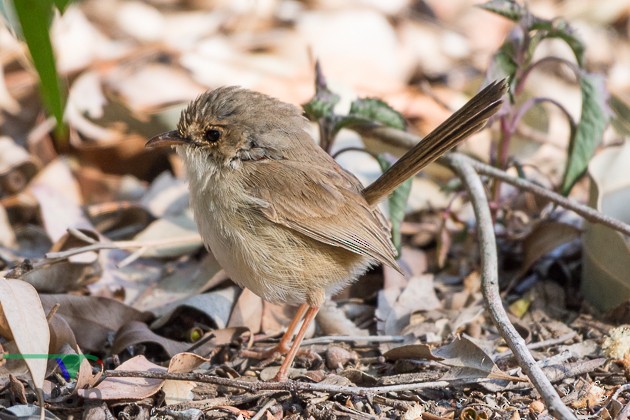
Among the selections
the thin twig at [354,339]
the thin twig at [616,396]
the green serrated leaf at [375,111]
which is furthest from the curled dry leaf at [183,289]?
the thin twig at [616,396]

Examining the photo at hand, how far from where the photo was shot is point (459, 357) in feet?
11.5

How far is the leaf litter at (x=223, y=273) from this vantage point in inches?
133

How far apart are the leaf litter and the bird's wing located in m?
0.44

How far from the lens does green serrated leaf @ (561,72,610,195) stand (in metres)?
4.11

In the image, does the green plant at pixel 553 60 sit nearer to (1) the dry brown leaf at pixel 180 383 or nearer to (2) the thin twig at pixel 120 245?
(2) the thin twig at pixel 120 245

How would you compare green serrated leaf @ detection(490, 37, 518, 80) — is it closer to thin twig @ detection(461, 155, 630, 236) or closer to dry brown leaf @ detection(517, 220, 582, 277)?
thin twig @ detection(461, 155, 630, 236)

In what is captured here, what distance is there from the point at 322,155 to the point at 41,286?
1.58 m

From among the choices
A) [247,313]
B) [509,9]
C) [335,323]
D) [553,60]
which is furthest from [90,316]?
[553,60]

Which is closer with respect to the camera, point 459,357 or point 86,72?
point 459,357

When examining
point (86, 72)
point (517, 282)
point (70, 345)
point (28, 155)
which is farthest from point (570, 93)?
point (70, 345)

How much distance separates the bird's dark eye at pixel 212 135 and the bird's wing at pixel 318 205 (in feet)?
0.75

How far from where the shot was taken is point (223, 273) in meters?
4.39

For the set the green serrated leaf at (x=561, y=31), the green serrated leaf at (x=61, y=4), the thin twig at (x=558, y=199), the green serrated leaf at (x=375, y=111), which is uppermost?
the green serrated leaf at (x=561, y=31)

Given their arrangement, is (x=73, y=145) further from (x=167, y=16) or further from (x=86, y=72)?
(x=167, y=16)
